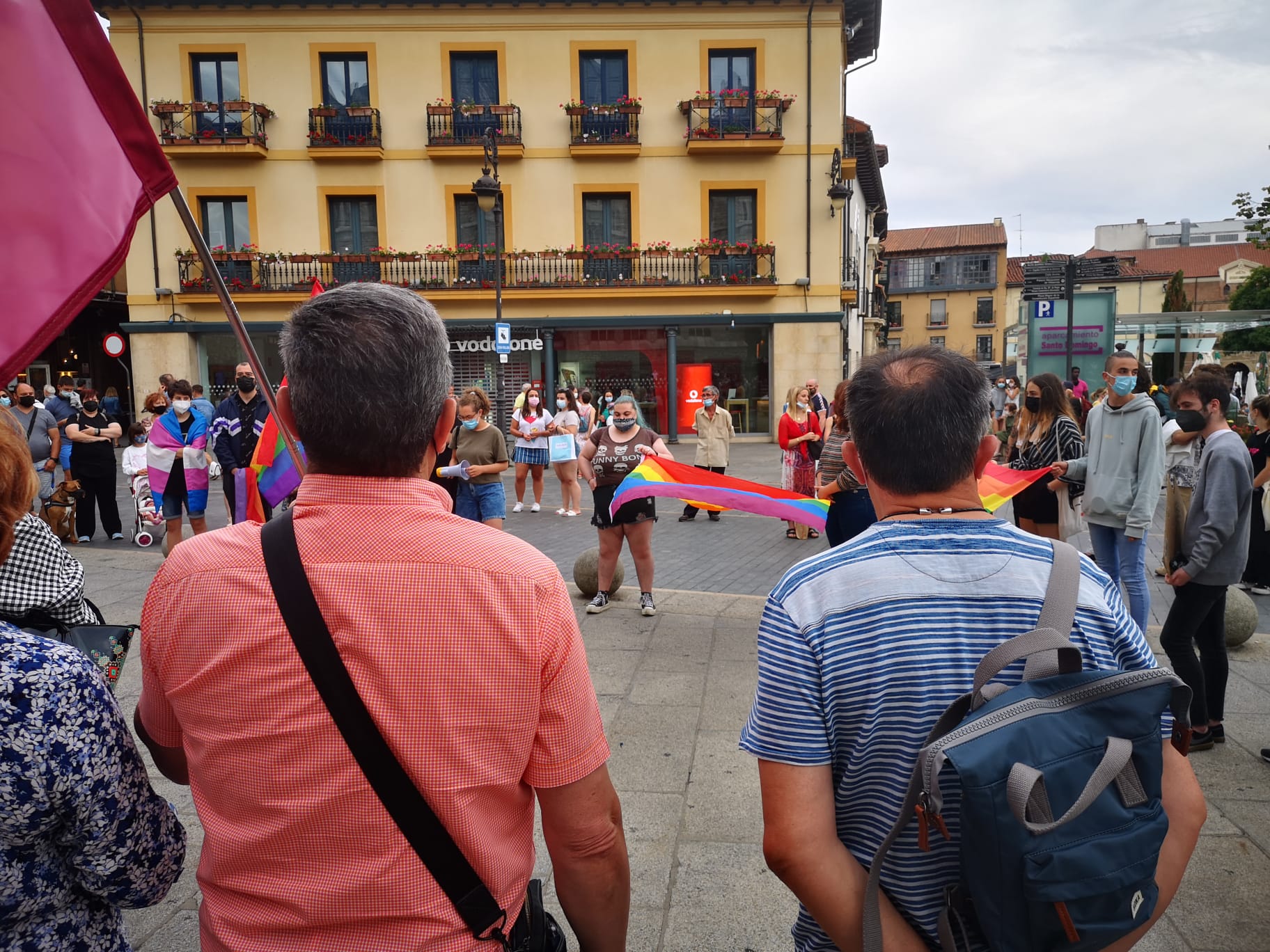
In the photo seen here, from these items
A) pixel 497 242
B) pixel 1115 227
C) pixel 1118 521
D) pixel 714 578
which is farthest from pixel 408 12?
pixel 1115 227

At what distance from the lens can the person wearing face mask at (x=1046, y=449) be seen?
6266 millimetres

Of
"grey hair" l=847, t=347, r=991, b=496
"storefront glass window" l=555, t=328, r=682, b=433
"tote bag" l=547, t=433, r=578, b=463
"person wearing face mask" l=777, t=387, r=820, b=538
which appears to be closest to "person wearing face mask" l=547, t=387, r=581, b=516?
"tote bag" l=547, t=433, r=578, b=463

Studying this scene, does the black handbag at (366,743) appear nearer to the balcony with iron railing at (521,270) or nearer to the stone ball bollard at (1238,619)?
the stone ball bollard at (1238,619)

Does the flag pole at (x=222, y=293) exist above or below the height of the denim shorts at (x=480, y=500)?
above

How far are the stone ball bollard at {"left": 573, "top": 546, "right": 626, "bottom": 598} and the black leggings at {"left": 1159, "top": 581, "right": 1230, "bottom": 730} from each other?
164 inches

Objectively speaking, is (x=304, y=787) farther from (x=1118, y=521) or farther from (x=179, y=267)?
(x=179, y=267)

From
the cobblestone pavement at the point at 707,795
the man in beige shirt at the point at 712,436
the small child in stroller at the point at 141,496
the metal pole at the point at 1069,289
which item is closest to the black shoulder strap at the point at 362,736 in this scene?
the cobblestone pavement at the point at 707,795

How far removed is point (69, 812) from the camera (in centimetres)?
144

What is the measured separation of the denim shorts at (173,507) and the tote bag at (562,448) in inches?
176

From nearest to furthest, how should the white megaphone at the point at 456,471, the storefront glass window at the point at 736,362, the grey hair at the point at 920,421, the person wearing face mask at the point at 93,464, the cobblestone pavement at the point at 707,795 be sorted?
the grey hair at the point at 920,421 → the cobblestone pavement at the point at 707,795 → the white megaphone at the point at 456,471 → the person wearing face mask at the point at 93,464 → the storefront glass window at the point at 736,362

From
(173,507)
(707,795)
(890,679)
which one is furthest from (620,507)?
(173,507)

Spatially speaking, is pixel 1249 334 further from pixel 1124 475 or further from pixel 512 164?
pixel 1124 475

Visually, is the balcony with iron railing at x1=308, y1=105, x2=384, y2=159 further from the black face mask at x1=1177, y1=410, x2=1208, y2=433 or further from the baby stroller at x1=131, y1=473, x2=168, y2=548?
the black face mask at x1=1177, y1=410, x2=1208, y2=433

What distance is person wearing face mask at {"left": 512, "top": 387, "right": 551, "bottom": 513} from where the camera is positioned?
40.8ft
